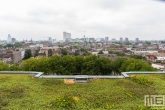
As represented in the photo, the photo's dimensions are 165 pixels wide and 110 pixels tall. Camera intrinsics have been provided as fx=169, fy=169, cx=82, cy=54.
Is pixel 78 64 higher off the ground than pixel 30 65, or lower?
lower

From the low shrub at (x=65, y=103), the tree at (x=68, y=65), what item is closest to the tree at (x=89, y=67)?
the tree at (x=68, y=65)

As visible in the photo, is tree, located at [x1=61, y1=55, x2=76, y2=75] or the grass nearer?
the grass

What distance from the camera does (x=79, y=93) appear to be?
3885 mm

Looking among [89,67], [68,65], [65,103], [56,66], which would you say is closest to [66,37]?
[89,67]

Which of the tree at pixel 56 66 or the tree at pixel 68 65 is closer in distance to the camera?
the tree at pixel 56 66

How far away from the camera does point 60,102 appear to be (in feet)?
10.8

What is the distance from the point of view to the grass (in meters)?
3.24

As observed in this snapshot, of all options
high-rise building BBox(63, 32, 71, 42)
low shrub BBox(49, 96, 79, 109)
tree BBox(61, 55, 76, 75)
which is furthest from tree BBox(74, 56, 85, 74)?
high-rise building BBox(63, 32, 71, 42)

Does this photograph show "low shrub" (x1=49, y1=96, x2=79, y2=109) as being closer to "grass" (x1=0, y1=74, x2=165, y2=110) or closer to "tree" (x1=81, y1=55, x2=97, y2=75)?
"grass" (x1=0, y1=74, x2=165, y2=110)

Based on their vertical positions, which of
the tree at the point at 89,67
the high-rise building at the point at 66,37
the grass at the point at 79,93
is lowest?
the tree at the point at 89,67

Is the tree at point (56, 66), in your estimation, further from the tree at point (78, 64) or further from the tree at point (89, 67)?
the tree at point (89, 67)

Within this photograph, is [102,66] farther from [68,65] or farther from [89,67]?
[68,65]

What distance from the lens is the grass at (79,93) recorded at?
127 inches

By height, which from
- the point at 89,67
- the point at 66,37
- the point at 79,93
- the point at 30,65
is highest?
the point at 66,37
